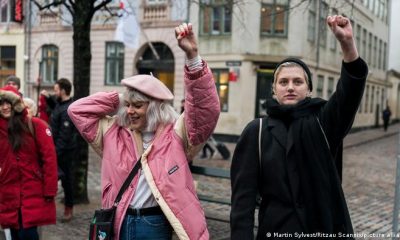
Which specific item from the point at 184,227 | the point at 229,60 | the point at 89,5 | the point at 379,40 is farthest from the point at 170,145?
the point at 379,40

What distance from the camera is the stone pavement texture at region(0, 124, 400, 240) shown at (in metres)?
6.73

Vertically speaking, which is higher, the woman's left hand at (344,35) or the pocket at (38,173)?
the woman's left hand at (344,35)

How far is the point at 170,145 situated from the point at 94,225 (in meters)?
0.70

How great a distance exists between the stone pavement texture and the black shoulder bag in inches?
124

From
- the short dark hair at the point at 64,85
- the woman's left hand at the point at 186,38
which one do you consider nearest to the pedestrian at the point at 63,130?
the short dark hair at the point at 64,85

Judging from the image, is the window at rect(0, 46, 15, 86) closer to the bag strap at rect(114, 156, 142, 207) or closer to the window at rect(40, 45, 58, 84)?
the window at rect(40, 45, 58, 84)

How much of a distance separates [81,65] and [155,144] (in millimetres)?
5215

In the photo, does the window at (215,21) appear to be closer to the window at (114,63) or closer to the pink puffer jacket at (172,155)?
the window at (114,63)

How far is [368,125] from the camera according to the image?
37344 mm

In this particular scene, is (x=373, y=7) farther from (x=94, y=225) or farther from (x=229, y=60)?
(x=94, y=225)

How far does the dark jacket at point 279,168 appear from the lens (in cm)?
255

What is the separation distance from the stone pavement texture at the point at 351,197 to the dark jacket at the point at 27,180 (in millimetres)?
1423

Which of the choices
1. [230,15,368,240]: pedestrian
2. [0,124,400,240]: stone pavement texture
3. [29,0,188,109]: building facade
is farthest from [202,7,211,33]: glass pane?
[230,15,368,240]: pedestrian

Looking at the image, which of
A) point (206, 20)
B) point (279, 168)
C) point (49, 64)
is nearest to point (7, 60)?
point (49, 64)
